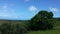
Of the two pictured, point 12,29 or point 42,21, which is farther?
point 42,21

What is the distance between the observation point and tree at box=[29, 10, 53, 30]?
50.6 metres

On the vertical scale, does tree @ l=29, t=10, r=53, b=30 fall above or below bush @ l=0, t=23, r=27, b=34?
above

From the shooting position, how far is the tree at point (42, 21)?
166 ft

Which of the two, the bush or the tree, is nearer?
the bush

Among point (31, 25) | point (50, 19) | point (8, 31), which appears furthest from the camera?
Answer: point (50, 19)

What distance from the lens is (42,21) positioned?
52000 mm

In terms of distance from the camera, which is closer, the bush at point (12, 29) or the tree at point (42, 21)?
the bush at point (12, 29)

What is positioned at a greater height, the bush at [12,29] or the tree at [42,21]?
the tree at [42,21]

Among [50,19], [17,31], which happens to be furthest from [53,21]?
[17,31]

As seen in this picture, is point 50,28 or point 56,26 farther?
point 56,26

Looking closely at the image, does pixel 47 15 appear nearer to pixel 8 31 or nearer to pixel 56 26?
pixel 56 26

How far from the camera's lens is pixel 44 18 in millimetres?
53438

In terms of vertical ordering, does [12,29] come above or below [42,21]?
below

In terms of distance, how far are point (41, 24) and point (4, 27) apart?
27138 mm
